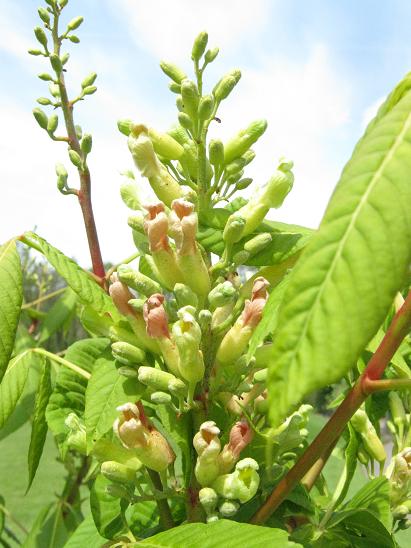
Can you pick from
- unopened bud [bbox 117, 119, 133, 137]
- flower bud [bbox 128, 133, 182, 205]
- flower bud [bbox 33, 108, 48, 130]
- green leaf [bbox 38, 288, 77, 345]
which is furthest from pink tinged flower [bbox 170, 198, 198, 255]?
green leaf [bbox 38, 288, 77, 345]

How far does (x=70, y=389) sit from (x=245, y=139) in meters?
0.60

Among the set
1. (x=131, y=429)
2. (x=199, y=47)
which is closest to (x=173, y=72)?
(x=199, y=47)

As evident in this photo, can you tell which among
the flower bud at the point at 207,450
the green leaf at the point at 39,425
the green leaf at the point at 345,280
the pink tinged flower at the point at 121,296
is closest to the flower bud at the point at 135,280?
the pink tinged flower at the point at 121,296

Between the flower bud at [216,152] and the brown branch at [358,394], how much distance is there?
0.44 m

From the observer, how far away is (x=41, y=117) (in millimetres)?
1435

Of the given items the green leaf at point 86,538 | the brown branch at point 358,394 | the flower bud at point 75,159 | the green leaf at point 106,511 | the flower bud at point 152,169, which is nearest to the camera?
the brown branch at point 358,394

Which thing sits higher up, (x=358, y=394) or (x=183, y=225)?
(x=183, y=225)

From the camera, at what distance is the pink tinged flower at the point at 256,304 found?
0.98 metres

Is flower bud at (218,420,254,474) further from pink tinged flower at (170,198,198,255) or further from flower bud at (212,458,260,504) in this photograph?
pink tinged flower at (170,198,198,255)

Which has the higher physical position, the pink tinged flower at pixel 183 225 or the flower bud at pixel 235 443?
the pink tinged flower at pixel 183 225

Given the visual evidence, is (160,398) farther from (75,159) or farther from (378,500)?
(75,159)

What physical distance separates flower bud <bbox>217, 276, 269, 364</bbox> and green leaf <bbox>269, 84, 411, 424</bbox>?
0.46m

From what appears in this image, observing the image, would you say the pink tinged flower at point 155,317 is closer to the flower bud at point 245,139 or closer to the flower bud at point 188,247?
the flower bud at point 188,247

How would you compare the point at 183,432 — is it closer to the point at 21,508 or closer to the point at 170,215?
the point at 170,215
